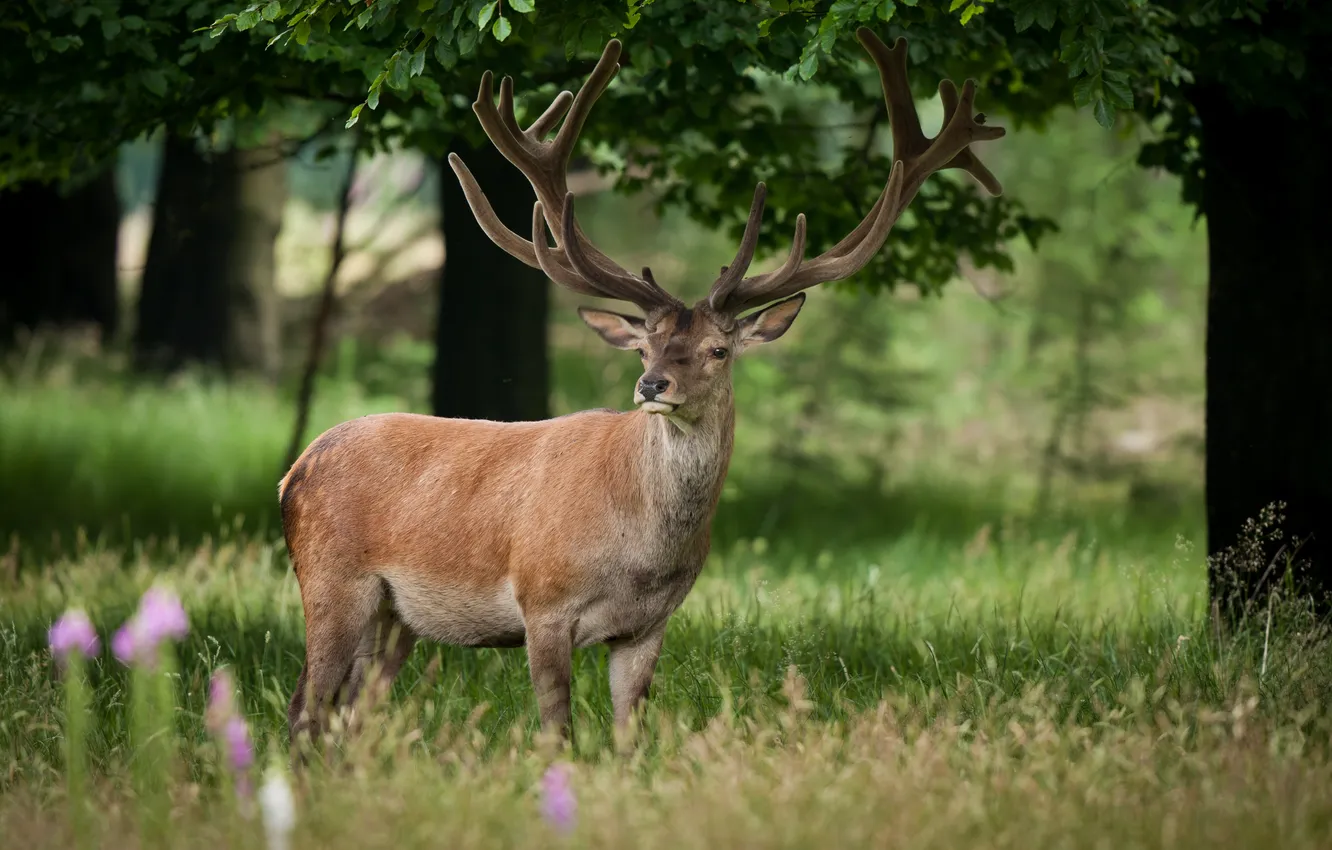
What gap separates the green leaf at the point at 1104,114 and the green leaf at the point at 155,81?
373cm

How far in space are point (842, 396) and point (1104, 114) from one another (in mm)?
7712

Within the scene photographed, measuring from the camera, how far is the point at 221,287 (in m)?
16.2

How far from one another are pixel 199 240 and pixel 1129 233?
8759mm

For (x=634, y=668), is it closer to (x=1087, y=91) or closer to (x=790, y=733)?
(x=790, y=733)

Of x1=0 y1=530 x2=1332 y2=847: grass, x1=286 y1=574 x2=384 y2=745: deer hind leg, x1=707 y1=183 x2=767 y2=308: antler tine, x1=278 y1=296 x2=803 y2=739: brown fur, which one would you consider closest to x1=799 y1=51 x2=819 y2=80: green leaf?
x1=707 y1=183 x2=767 y2=308: antler tine

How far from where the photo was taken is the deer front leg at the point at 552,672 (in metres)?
5.62

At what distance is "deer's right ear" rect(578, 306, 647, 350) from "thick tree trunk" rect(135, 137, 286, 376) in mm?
10343

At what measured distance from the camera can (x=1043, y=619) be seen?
292 inches

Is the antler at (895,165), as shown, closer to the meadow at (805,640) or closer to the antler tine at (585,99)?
the antler tine at (585,99)

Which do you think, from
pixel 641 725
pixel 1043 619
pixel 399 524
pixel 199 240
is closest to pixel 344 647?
pixel 399 524

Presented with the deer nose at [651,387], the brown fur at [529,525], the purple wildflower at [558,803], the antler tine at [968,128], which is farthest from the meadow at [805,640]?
the antler tine at [968,128]

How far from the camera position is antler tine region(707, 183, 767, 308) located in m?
5.79

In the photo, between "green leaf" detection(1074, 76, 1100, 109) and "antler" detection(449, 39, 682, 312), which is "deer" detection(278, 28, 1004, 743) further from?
"green leaf" detection(1074, 76, 1100, 109)

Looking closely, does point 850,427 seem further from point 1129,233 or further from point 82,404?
point 82,404
